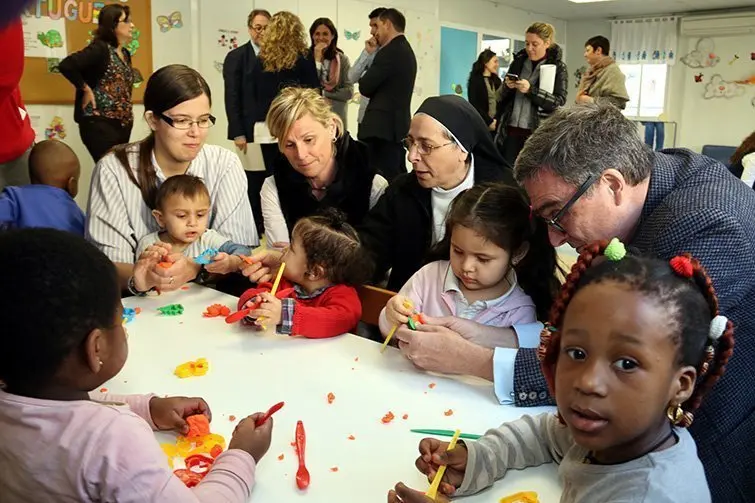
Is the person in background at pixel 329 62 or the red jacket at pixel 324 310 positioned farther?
the person in background at pixel 329 62

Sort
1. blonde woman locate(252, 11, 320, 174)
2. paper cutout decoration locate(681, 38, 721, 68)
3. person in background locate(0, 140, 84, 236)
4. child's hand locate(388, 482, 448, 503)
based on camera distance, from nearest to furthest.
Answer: child's hand locate(388, 482, 448, 503) < person in background locate(0, 140, 84, 236) < blonde woman locate(252, 11, 320, 174) < paper cutout decoration locate(681, 38, 721, 68)

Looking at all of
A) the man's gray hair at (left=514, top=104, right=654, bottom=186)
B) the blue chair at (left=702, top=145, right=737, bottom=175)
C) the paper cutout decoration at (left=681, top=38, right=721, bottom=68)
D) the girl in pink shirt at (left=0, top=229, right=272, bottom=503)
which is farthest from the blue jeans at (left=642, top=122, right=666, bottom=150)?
the girl in pink shirt at (left=0, top=229, right=272, bottom=503)

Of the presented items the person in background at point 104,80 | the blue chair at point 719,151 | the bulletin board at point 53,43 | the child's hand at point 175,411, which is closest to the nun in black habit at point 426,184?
the child's hand at point 175,411

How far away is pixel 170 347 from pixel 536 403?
937 millimetres

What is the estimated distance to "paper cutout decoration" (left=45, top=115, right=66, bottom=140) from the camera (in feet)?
16.5

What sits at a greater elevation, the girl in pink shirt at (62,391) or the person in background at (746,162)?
the person in background at (746,162)

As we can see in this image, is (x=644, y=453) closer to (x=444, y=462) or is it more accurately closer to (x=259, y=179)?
(x=444, y=462)

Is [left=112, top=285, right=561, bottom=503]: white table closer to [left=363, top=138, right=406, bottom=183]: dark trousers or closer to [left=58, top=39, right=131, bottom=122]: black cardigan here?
[left=363, top=138, right=406, bottom=183]: dark trousers

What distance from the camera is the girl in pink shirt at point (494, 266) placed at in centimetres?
170

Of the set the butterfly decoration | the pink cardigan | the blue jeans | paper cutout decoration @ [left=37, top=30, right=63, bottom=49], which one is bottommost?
the pink cardigan

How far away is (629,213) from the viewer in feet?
4.66

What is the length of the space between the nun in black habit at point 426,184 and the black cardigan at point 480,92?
4.58 m

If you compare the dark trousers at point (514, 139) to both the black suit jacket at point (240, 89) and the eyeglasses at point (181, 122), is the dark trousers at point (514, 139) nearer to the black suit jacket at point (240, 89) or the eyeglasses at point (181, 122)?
the black suit jacket at point (240, 89)

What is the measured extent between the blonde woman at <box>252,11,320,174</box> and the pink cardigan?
9.79 feet
